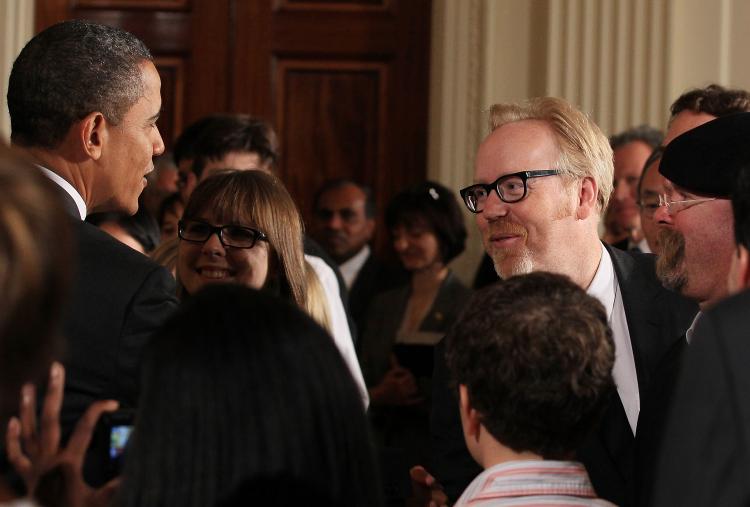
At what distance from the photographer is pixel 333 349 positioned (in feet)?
4.87

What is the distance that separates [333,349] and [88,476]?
584mm

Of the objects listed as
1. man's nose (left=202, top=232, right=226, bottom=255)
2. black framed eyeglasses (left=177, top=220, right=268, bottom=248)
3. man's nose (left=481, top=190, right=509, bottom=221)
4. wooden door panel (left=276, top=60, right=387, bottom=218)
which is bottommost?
man's nose (left=202, top=232, right=226, bottom=255)

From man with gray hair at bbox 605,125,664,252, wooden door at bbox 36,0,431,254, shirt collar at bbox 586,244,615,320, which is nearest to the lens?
shirt collar at bbox 586,244,615,320

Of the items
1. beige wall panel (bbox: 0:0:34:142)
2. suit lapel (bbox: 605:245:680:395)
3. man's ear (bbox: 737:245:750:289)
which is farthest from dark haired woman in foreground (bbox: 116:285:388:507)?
beige wall panel (bbox: 0:0:34:142)

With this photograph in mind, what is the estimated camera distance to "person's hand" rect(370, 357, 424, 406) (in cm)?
457

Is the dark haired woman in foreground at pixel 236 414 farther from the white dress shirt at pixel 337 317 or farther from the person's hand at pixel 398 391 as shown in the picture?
the person's hand at pixel 398 391

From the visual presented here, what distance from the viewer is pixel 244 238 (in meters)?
3.10

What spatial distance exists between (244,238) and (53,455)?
1.41m

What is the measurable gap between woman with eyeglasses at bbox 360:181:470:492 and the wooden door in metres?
0.81

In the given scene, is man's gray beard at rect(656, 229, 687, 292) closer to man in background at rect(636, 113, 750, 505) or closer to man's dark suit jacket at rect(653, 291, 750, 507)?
man in background at rect(636, 113, 750, 505)

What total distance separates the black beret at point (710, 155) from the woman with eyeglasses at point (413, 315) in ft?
7.01

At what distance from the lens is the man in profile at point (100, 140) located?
7.07ft

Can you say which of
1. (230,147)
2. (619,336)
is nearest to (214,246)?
(619,336)

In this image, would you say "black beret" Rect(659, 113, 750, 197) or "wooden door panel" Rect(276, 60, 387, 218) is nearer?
"black beret" Rect(659, 113, 750, 197)
